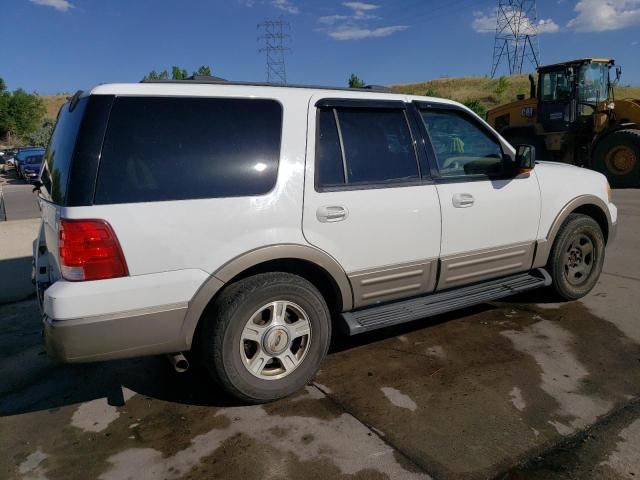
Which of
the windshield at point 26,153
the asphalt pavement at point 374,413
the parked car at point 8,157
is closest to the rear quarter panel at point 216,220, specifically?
the asphalt pavement at point 374,413

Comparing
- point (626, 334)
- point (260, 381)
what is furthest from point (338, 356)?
point (626, 334)

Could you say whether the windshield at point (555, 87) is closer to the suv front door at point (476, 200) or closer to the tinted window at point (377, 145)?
the suv front door at point (476, 200)

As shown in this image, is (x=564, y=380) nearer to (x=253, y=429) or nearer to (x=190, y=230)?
(x=253, y=429)

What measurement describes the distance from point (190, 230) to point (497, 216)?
2421mm

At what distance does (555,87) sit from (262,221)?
1278 centimetres

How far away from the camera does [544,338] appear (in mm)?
4129

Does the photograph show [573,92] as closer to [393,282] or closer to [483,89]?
[393,282]

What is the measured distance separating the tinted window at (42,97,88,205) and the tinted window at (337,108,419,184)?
5.27ft

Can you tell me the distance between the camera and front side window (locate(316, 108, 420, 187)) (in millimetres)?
3362

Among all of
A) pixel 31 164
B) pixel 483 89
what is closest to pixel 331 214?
pixel 31 164

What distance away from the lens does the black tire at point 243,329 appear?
299cm

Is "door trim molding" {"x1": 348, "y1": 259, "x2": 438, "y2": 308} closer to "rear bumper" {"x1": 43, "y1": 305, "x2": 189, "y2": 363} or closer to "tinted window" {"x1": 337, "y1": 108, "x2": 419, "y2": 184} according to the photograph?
"tinted window" {"x1": 337, "y1": 108, "x2": 419, "y2": 184}

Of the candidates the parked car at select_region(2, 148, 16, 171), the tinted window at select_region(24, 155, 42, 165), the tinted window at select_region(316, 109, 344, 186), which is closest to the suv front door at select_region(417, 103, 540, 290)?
the tinted window at select_region(316, 109, 344, 186)

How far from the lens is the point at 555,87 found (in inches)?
528
